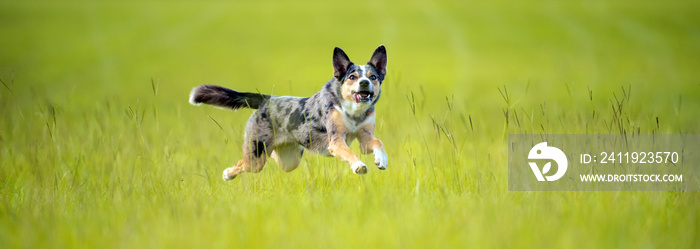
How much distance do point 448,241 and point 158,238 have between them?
2058mm

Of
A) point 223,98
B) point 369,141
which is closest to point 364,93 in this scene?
point 369,141

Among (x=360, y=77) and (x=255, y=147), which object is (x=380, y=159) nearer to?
(x=360, y=77)

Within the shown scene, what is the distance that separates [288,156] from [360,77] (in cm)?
151

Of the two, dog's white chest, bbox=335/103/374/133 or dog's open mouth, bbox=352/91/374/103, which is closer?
dog's open mouth, bbox=352/91/374/103

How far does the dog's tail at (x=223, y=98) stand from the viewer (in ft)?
21.0

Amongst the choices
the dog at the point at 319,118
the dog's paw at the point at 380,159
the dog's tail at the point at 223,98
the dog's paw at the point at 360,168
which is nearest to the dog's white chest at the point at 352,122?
the dog at the point at 319,118

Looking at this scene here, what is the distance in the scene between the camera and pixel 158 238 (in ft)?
14.9

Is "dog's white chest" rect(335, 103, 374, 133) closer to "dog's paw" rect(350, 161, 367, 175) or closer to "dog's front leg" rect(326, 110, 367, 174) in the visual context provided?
"dog's front leg" rect(326, 110, 367, 174)

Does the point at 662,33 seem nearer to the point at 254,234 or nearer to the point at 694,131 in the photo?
the point at 694,131

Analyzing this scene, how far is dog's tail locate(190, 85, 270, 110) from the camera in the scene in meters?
Answer: 6.39

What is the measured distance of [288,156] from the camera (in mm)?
6617

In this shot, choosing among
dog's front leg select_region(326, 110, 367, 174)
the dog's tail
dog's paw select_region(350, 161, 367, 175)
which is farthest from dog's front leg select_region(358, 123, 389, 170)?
the dog's tail

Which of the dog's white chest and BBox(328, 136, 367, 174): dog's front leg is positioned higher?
the dog's white chest

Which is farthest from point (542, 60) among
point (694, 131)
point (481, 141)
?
point (694, 131)
